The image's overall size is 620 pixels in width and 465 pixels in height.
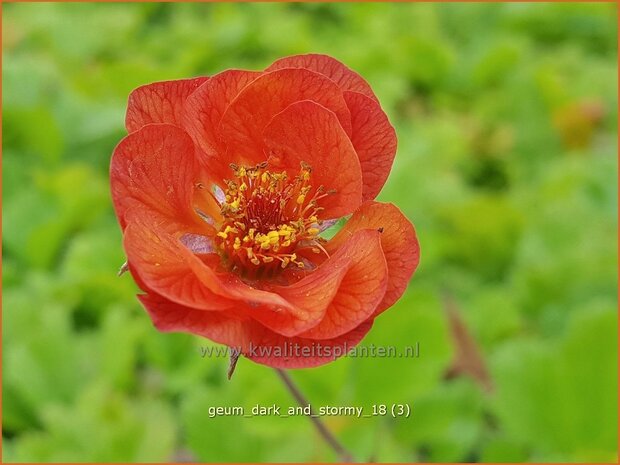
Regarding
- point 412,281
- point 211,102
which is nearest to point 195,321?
point 211,102

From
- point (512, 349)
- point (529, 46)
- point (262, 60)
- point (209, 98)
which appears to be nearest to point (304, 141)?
point (209, 98)

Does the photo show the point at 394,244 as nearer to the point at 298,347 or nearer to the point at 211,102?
the point at 298,347

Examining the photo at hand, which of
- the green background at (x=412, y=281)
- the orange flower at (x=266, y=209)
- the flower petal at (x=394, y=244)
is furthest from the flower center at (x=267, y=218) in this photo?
the green background at (x=412, y=281)

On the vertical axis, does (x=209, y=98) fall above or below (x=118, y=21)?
above

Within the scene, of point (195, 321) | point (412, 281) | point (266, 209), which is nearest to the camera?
point (195, 321)

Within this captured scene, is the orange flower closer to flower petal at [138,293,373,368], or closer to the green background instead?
flower petal at [138,293,373,368]

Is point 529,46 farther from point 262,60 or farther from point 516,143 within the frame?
point 262,60

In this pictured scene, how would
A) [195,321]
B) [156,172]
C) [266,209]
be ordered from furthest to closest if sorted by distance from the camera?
[266,209] < [156,172] < [195,321]

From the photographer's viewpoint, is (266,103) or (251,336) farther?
(266,103)
